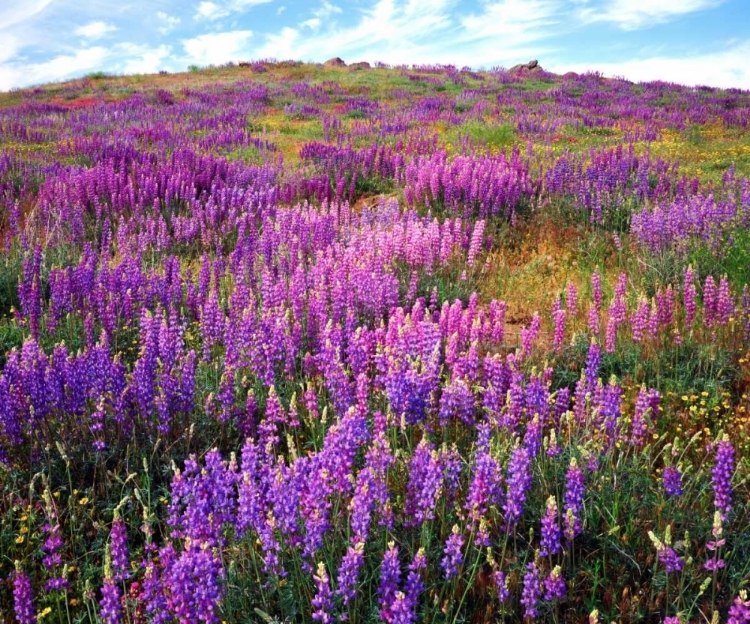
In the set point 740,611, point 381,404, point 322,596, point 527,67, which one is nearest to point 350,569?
point 322,596

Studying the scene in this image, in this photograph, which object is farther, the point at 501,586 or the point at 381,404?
the point at 381,404

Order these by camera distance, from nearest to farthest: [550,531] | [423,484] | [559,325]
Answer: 1. [550,531]
2. [423,484]
3. [559,325]

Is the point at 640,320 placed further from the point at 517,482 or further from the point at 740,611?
the point at 740,611

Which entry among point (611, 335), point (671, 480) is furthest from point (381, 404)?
point (611, 335)

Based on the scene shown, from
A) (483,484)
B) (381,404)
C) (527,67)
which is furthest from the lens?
(527,67)

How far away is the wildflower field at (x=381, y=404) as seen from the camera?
7.73 feet

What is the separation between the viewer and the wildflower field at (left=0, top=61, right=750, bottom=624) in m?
2.36

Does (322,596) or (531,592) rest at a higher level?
(322,596)

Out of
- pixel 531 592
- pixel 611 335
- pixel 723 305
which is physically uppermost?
A: pixel 723 305

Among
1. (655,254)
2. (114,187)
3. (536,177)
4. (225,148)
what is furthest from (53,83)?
(655,254)

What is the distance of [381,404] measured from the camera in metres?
Result: 3.68

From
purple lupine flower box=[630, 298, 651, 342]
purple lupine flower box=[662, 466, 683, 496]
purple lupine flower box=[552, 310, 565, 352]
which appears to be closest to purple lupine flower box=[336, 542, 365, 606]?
purple lupine flower box=[662, 466, 683, 496]

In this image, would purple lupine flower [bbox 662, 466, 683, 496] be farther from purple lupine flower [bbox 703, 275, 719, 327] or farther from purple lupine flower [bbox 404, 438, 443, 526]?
purple lupine flower [bbox 703, 275, 719, 327]

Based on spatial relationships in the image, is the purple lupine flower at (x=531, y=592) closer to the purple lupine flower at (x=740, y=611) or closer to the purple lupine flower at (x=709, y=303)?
the purple lupine flower at (x=740, y=611)
